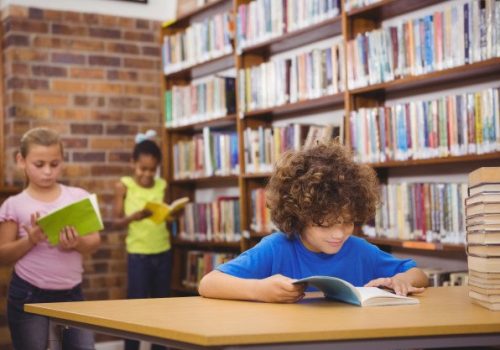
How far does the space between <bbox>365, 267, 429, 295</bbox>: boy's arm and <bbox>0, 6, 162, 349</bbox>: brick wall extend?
3.31m

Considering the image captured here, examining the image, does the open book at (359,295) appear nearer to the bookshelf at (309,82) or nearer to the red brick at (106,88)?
the bookshelf at (309,82)

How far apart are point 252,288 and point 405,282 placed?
0.43 meters

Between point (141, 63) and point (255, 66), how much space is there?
1145mm

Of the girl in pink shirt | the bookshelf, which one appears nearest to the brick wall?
the bookshelf

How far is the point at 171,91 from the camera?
5336 mm

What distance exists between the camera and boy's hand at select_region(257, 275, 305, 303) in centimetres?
178

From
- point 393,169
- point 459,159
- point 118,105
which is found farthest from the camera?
point 118,105

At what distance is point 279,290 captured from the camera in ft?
5.89

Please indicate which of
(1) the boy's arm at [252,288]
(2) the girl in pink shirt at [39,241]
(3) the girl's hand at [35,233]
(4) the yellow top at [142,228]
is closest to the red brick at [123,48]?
(4) the yellow top at [142,228]

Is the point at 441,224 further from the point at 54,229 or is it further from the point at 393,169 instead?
the point at 54,229

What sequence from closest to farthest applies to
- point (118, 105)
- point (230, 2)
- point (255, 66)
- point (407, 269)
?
1. point (407, 269)
2. point (255, 66)
3. point (230, 2)
4. point (118, 105)

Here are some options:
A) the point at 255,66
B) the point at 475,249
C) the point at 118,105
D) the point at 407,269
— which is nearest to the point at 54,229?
the point at 407,269

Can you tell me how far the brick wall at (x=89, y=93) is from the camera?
497 cm

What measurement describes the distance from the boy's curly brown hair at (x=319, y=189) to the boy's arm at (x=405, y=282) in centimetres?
17
